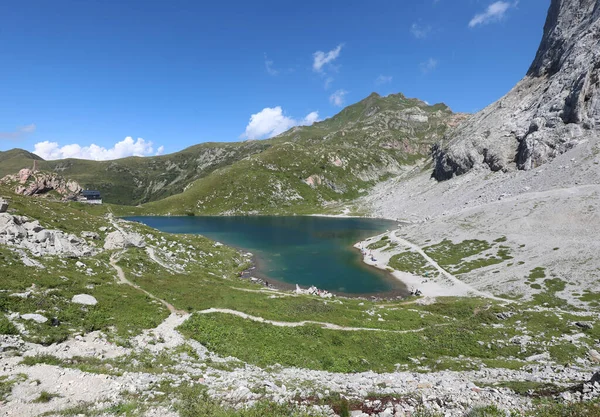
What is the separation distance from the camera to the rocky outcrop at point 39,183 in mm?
130250

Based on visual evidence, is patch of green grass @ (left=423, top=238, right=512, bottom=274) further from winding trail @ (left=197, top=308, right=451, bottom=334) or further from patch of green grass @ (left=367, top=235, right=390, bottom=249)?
winding trail @ (left=197, top=308, right=451, bottom=334)

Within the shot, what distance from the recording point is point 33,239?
124ft

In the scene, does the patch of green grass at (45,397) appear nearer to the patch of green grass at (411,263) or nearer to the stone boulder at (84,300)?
the stone boulder at (84,300)

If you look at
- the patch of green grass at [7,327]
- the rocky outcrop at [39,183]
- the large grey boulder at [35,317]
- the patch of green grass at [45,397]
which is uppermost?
the rocky outcrop at [39,183]

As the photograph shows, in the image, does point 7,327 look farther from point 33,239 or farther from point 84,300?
point 33,239

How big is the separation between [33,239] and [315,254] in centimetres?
6805

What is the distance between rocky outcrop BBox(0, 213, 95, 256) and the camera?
3538 centimetres

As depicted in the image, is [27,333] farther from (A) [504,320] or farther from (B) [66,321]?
(A) [504,320]

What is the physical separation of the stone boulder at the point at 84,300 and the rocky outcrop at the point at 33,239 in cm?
1321

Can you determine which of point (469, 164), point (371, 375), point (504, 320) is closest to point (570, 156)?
point (469, 164)

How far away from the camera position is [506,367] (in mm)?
25656

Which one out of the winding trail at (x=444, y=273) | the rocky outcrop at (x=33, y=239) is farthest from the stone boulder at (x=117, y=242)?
the winding trail at (x=444, y=273)

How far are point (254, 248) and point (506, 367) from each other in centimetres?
8308

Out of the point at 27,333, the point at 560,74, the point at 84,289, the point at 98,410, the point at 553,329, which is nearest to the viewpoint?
the point at 98,410
